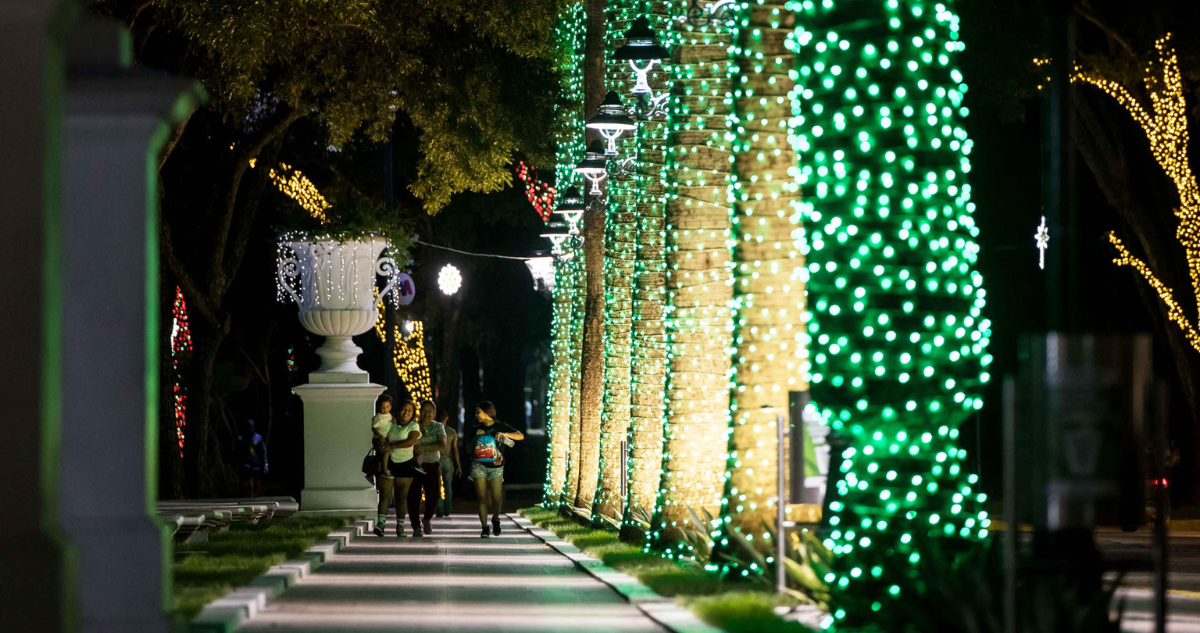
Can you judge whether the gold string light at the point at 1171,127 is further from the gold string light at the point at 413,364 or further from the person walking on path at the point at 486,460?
the gold string light at the point at 413,364

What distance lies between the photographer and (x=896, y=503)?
1162cm

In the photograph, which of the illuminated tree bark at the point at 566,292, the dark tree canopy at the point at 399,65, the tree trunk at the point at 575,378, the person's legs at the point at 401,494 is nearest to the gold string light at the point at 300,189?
the dark tree canopy at the point at 399,65

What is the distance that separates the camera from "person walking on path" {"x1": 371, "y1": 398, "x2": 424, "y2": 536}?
79.8 feet

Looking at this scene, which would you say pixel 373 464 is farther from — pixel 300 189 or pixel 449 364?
pixel 449 364

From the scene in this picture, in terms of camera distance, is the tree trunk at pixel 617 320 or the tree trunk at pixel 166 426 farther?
the tree trunk at pixel 166 426

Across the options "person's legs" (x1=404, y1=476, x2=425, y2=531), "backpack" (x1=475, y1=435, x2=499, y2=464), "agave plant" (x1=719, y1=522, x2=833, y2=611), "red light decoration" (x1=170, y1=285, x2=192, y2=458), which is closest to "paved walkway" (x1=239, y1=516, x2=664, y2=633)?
"agave plant" (x1=719, y1=522, x2=833, y2=611)

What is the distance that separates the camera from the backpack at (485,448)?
24562 mm

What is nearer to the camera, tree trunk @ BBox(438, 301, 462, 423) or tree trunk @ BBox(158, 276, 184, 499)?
tree trunk @ BBox(158, 276, 184, 499)

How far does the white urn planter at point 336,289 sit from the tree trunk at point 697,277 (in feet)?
40.7

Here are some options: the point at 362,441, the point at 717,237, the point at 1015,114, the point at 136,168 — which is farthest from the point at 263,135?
the point at 136,168

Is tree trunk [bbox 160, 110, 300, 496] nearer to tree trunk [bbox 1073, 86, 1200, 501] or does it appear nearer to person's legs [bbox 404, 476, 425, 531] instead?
person's legs [bbox 404, 476, 425, 531]

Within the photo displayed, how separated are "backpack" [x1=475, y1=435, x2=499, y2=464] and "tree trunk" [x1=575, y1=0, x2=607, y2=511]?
2.42 meters

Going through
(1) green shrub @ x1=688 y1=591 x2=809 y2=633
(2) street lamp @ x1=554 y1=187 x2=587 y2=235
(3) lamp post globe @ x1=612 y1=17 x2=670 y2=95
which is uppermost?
(3) lamp post globe @ x1=612 y1=17 x2=670 y2=95

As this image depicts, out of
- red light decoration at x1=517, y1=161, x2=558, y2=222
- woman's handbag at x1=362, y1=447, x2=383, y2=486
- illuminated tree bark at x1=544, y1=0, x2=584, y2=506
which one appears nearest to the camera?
woman's handbag at x1=362, y1=447, x2=383, y2=486
